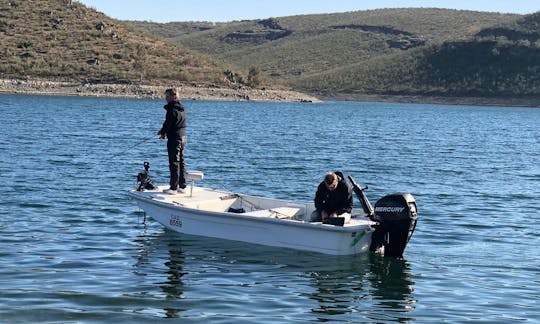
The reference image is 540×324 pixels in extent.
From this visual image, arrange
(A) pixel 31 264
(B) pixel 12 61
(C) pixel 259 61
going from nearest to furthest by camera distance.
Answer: (A) pixel 31 264 → (B) pixel 12 61 → (C) pixel 259 61

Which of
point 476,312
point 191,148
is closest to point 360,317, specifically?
point 476,312

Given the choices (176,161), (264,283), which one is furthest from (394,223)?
(176,161)

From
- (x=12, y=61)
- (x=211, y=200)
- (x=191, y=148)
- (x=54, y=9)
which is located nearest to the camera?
(x=211, y=200)

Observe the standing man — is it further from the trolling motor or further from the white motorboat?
the trolling motor

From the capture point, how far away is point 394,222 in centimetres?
1348

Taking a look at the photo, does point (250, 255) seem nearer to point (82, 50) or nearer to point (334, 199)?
point (334, 199)

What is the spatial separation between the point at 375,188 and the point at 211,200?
8.96 m

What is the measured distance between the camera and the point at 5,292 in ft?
37.6

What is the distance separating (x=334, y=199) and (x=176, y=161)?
353 centimetres

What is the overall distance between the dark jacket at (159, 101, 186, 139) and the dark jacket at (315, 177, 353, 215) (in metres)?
3.23

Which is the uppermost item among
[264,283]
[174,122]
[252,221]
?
[174,122]

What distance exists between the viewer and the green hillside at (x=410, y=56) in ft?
443

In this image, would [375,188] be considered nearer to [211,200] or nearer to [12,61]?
[211,200]

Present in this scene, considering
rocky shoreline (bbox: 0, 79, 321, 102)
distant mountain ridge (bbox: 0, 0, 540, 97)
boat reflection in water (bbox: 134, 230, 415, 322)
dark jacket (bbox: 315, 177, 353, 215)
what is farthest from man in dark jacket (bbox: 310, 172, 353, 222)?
distant mountain ridge (bbox: 0, 0, 540, 97)
